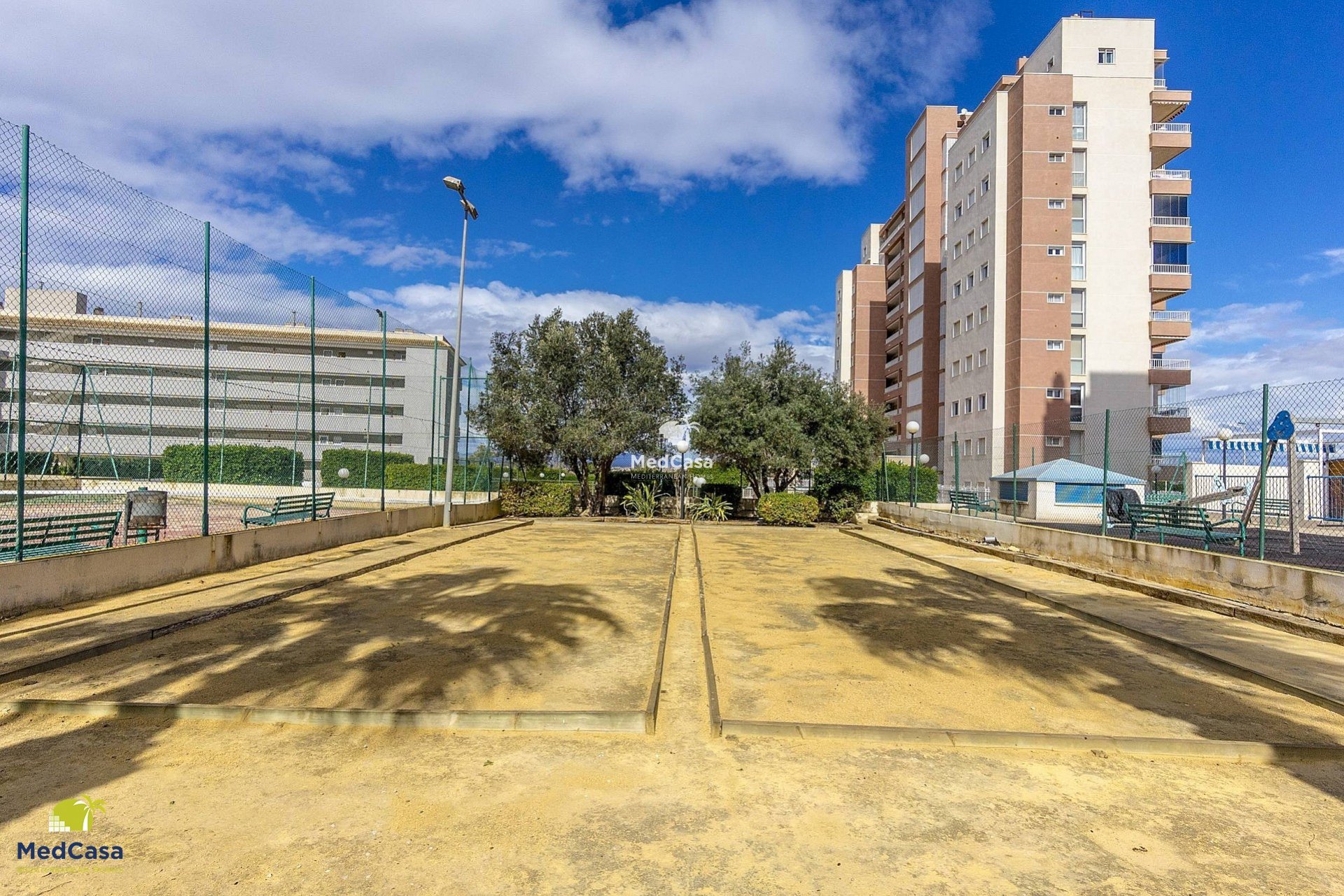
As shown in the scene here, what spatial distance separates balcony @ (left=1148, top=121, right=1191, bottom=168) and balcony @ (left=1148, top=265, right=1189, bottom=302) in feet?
20.8

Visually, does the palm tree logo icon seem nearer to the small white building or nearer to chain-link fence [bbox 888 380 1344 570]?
chain-link fence [bbox 888 380 1344 570]

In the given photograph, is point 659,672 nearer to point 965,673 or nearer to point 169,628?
point 965,673

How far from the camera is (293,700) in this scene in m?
4.39

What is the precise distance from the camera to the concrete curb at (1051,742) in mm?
3865

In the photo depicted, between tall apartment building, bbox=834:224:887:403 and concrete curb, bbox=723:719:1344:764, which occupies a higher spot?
tall apartment building, bbox=834:224:887:403

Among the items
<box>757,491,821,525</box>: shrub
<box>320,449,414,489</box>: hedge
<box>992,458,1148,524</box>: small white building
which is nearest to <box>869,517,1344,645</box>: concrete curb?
<box>757,491,821,525</box>: shrub

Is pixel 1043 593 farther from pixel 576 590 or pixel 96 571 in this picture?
pixel 96 571

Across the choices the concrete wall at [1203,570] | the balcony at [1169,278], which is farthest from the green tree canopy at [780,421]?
the balcony at [1169,278]

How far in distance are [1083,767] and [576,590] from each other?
6.11 m

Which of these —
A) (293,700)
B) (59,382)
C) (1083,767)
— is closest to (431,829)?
(293,700)

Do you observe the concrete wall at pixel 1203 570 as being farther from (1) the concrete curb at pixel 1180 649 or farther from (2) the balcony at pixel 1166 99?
(2) the balcony at pixel 1166 99

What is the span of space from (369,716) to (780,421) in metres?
18.4

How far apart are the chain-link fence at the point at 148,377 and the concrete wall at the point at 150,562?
1.03ft

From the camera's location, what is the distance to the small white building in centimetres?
2208
